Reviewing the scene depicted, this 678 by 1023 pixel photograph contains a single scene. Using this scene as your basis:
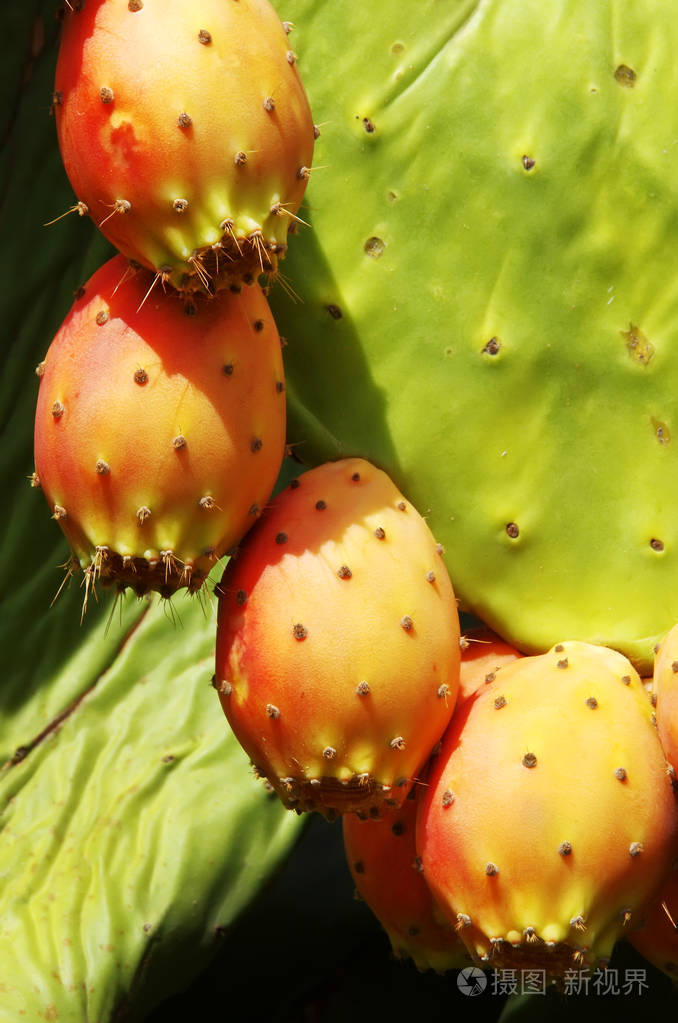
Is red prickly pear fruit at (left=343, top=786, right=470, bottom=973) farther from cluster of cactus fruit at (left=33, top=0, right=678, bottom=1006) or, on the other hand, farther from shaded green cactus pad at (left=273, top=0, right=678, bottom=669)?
shaded green cactus pad at (left=273, top=0, right=678, bottom=669)

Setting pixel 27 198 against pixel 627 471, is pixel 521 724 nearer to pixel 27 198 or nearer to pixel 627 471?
pixel 627 471

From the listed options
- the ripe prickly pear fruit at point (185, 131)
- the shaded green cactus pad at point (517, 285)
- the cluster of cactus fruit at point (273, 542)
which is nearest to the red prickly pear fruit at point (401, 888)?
the cluster of cactus fruit at point (273, 542)

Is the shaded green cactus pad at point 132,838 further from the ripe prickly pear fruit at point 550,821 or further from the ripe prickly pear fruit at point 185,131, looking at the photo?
the ripe prickly pear fruit at point 185,131

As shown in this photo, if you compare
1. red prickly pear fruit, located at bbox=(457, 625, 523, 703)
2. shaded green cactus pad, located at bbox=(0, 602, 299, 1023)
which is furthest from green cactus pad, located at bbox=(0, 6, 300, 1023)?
red prickly pear fruit, located at bbox=(457, 625, 523, 703)

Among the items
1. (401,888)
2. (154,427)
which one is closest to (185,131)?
(154,427)

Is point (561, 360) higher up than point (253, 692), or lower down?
higher up

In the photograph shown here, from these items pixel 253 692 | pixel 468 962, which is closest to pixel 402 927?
pixel 468 962
